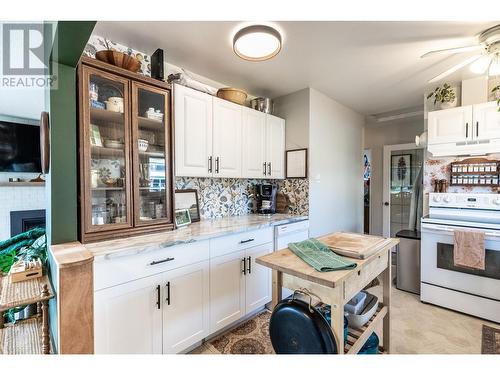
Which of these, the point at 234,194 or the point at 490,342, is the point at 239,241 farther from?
the point at 490,342

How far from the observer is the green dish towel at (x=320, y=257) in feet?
3.79

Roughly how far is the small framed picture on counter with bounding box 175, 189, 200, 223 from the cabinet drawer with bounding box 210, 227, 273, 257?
1.86 ft

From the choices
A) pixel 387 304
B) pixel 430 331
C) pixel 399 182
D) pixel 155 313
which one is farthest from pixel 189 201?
pixel 399 182

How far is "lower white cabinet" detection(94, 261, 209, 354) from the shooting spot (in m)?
1.34

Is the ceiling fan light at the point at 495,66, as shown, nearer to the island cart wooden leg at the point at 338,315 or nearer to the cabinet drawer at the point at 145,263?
the island cart wooden leg at the point at 338,315

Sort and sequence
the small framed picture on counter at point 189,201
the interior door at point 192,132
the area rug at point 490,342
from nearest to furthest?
1. the area rug at point 490,342
2. the interior door at point 192,132
3. the small framed picture on counter at point 189,201

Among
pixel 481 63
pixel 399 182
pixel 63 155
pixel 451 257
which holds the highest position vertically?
pixel 481 63

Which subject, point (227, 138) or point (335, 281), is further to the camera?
point (227, 138)

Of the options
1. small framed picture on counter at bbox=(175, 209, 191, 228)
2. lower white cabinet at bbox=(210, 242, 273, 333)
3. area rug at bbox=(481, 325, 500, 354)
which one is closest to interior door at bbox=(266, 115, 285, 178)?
lower white cabinet at bbox=(210, 242, 273, 333)

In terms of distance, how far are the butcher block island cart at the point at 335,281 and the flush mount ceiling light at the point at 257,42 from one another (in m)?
1.45

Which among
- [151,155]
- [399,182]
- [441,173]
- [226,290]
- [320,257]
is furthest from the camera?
[399,182]

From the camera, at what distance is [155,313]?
153 centimetres

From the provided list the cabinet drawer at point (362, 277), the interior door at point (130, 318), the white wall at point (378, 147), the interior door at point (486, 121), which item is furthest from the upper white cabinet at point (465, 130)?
the interior door at point (130, 318)

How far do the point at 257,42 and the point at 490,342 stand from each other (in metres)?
2.59
